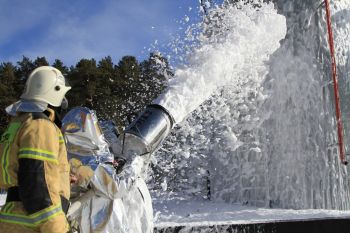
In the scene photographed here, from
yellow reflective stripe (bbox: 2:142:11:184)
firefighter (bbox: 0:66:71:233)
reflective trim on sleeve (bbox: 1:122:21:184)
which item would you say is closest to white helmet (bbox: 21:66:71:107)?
firefighter (bbox: 0:66:71:233)

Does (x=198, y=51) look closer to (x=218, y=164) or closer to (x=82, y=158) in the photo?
(x=82, y=158)

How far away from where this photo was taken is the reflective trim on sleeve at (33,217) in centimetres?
228

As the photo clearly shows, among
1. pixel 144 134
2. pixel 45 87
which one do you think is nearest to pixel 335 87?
pixel 144 134

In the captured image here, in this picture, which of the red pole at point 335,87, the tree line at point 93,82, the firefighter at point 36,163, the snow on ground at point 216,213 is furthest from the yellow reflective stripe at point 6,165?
the tree line at point 93,82

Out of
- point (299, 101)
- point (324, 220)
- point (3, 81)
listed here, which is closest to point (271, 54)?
point (299, 101)

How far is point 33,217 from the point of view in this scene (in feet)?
7.51

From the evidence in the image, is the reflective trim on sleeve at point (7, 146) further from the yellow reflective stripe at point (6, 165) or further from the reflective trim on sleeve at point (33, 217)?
the reflective trim on sleeve at point (33, 217)

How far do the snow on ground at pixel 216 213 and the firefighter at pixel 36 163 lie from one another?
214 cm

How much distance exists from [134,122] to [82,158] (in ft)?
2.33

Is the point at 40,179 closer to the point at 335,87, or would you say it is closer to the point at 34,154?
the point at 34,154

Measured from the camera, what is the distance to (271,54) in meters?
7.12

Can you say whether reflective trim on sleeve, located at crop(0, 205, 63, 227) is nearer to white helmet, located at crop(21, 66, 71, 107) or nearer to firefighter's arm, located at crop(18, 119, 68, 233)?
firefighter's arm, located at crop(18, 119, 68, 233)

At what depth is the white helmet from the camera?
2688 mm

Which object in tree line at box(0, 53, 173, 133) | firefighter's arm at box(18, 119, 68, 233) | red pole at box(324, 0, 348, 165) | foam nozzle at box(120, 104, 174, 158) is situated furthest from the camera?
tree line at box(0, 53, 173, 133)
